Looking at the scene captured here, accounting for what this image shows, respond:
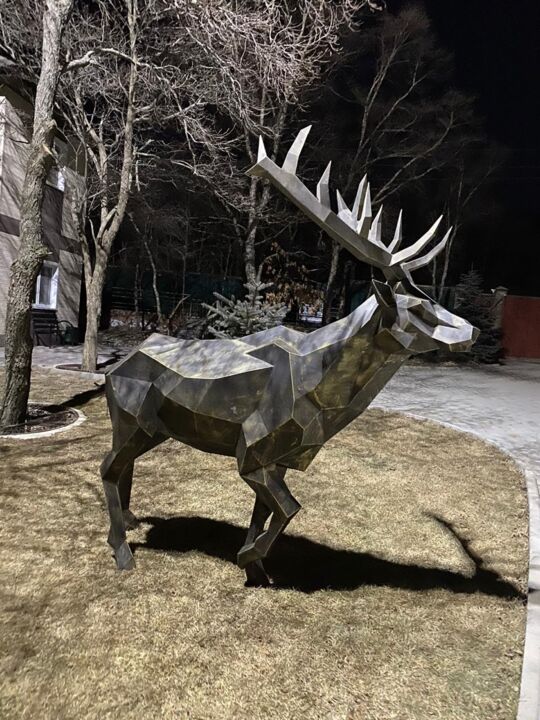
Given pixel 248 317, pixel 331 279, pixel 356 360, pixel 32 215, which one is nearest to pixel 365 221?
pixel 356 360

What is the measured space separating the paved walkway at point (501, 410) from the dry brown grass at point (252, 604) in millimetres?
126

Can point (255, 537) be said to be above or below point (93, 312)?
below

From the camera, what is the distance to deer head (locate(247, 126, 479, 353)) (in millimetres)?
2596

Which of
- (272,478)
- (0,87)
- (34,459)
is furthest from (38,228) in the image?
(0,87)

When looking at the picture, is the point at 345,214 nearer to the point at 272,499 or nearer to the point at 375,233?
the point at 375,233

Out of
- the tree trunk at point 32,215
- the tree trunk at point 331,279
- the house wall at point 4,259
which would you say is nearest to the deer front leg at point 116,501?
the tree trunk at point 32,215

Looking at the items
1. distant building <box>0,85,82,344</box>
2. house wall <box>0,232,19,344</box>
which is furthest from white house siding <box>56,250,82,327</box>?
house wall <box>0,232,19,344</box>

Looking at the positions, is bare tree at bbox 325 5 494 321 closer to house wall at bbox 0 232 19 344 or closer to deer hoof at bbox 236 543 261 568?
house wall at bbox 0 232 19 344

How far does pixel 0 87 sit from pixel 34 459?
1264 cm

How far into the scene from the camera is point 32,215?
23.5 feet

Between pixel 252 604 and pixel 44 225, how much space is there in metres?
16.2

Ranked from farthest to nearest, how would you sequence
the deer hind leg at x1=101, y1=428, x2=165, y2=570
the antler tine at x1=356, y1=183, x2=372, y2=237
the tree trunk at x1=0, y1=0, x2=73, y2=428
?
the tree trunk at x1=0, y1=0, x2=73, y2=428 → the deer hind leg at x1=101, y1=428, x2=165, y2=570 → the antler tine at x1=356, y1=183, x2=372, y2=237

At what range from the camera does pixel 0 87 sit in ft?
46.6

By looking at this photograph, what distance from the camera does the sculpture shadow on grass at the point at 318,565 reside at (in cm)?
386
